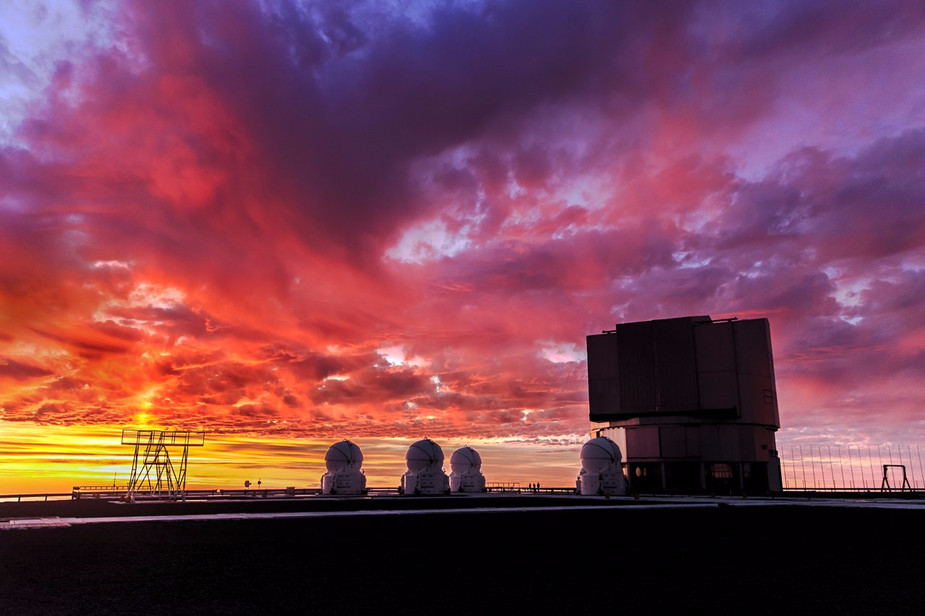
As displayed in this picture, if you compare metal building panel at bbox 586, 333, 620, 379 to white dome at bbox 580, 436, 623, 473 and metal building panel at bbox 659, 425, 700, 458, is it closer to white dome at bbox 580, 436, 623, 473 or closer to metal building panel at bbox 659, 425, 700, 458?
metal building panel at bbox 659, 425, 700, 458

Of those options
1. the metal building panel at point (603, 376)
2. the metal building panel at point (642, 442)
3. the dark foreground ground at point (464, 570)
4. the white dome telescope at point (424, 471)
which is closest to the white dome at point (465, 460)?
the white dome telescope at point (424, 471)

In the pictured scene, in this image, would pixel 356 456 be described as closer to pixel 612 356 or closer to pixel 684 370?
pixel 612 356

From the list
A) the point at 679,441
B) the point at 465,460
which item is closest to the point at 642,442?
the point at 679,441

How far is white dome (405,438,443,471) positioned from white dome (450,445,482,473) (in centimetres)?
572

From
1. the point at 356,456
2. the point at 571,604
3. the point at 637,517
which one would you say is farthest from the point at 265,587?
the point at 356,456

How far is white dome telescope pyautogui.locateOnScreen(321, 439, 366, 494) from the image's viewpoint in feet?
236

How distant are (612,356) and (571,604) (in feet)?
218

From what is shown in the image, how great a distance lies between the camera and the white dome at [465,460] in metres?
78.5

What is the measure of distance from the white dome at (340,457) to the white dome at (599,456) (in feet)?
85.2

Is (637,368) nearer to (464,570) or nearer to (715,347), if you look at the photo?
A: (715,347)

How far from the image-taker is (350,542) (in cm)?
2094

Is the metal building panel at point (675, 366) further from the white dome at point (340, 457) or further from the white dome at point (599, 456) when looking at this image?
the white dome at point (340, 457)

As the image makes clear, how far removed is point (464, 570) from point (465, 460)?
214ft

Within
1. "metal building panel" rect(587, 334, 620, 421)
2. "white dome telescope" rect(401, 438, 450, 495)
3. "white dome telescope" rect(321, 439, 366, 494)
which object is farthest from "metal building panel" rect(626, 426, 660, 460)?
"white dome telescope" rect(321, 439, 366, 494)
